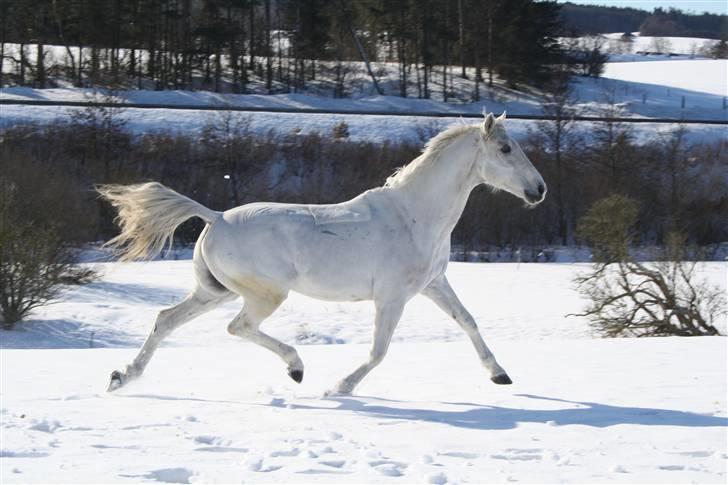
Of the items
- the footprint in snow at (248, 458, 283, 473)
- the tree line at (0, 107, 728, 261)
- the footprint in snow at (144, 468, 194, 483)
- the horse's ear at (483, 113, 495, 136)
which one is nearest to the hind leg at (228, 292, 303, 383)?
the horse's ear at (483, 113, 495, 136)

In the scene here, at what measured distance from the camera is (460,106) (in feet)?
141

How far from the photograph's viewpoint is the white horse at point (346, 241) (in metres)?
7.10

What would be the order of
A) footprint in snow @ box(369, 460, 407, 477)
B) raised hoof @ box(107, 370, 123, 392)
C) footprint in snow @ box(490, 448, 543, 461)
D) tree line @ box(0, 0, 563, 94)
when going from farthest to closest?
1. tree line @ box(0, 0, 563, 94)
2. raised hoof @ box(107, 370, 123, 392)
3. footprint in snow @ box(490, 448, 543, 461)
4. footprint in snow @ box(369, 460, 407, 477)

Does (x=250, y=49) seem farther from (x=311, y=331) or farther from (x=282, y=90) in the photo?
(x=311, y=331)

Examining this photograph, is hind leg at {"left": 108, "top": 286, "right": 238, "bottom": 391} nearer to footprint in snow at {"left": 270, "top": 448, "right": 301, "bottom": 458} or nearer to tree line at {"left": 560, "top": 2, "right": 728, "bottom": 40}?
footprint in snow at {"left": 270, "top": 448, "right": 301, "bottom": 458}

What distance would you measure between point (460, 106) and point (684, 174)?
1160 centimetres

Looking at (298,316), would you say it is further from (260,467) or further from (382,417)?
(260,467)

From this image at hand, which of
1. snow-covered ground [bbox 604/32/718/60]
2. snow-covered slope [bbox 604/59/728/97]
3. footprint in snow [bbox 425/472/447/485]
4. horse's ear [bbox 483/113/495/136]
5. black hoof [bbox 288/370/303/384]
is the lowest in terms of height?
black hoof [bbox 288/370/303/384]

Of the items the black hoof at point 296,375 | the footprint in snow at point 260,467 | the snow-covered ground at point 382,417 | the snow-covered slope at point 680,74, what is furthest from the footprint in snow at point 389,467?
the snow-covered slope at point 680,74

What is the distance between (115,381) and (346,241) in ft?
6.17

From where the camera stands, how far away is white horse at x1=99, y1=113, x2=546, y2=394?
279 inches

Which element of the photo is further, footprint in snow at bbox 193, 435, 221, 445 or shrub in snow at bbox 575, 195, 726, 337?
shrub in snow at bbox 575, 195, 726, 337

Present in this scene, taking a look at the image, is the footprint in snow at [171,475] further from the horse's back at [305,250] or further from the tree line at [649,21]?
the tree line at [649,21]

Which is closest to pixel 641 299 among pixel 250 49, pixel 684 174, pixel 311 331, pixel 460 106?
pixel 311 331
